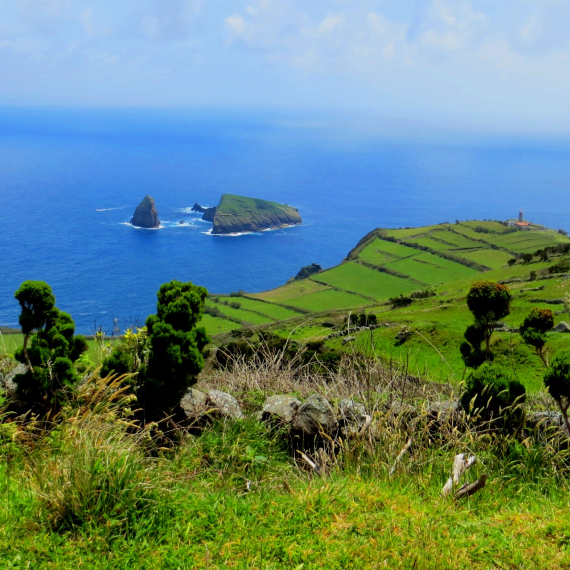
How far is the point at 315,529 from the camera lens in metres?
3.73

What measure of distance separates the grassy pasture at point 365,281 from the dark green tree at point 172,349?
273 feet

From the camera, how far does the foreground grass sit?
3408 millimetres

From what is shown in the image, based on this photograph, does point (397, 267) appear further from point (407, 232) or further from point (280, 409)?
point (280, 409)

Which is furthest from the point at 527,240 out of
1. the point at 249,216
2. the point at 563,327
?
the point at 249,216

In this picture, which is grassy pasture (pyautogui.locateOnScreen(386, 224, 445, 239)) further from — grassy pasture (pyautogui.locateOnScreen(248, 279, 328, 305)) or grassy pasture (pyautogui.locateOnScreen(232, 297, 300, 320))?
grassy pasture (pyautogui.locateOnScreen(232, 297, 300, 320))

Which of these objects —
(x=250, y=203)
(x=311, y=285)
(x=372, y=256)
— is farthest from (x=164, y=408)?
(x=250, y=203)

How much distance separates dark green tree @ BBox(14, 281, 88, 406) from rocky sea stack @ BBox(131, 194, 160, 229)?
16813cm

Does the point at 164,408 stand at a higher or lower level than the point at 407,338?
higher

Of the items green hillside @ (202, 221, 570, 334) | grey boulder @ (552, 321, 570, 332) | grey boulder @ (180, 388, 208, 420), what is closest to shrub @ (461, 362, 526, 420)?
grey boulder @ (180, 388, 208, 420)

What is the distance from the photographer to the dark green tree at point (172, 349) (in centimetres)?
748

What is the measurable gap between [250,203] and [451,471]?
182406 millimetres

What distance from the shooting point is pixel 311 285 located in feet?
328

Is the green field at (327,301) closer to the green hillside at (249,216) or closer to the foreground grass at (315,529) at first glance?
the foreground grass at (315,529)

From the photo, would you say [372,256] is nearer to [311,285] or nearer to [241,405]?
[311,285]
